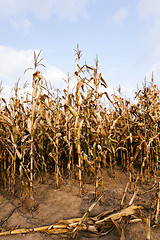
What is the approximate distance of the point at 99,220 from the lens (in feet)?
5.29

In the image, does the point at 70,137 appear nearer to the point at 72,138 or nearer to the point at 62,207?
the point at 72,138

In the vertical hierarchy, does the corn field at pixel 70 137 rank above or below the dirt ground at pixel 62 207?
above

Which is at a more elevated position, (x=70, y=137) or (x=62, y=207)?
(x=70, y=137)

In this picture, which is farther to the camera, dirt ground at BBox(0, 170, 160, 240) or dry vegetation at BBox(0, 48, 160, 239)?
dry vegetation at BBox(0, 48, 160, 239)

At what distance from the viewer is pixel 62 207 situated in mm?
2006

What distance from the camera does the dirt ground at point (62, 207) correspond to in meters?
1.53

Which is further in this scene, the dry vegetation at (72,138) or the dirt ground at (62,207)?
the dry vegetation at (72,138)

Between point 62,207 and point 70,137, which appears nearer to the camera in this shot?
point 62,207

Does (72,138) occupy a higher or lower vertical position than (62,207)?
higher

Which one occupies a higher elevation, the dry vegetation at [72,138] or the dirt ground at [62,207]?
the dry vegetation at [72,138]

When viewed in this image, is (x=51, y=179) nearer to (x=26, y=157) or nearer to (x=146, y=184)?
(x=26, y=157)

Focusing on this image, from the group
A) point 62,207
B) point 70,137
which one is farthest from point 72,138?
point 62,207

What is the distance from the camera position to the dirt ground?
1.53 metres

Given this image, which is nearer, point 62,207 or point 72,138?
point 62,207
